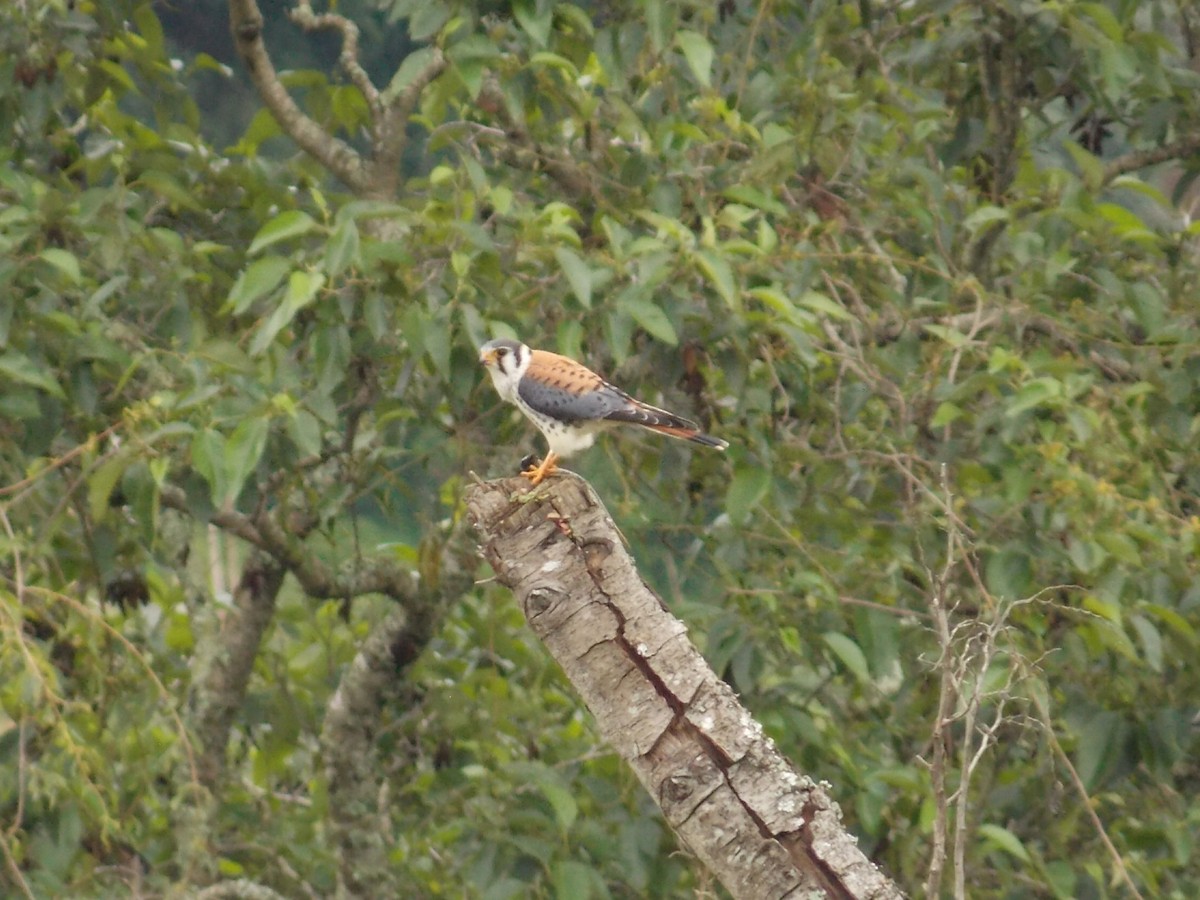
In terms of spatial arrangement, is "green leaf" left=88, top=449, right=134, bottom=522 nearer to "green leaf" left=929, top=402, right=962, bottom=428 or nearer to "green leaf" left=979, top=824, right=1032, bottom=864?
"green leaf" left=929, top=402, right=962, bottom=428

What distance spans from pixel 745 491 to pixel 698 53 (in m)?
0.91

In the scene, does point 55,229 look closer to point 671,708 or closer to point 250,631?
point 250,631

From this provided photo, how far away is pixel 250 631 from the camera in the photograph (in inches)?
180

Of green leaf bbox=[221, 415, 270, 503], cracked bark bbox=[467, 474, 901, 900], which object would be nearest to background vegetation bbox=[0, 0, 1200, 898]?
green leaf bbox=[221, 415, 270, 503]

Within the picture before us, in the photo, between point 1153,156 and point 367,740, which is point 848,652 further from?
point 1153,156

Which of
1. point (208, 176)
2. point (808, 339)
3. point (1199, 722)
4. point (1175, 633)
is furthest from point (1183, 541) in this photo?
point (208, 176)

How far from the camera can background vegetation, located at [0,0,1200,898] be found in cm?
336

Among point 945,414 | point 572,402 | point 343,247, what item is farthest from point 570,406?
point 945,414

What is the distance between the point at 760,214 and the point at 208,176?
139 cm

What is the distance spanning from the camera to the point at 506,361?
11.0 feet

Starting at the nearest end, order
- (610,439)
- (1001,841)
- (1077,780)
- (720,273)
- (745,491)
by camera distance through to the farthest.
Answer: (1077,780) < (720,273) < (745,491) < (1001,841) < (610,439)

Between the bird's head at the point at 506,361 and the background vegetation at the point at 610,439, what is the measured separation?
65 mm

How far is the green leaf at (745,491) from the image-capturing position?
3369mm

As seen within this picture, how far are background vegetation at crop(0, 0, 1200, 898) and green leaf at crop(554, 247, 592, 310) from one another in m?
0.01
